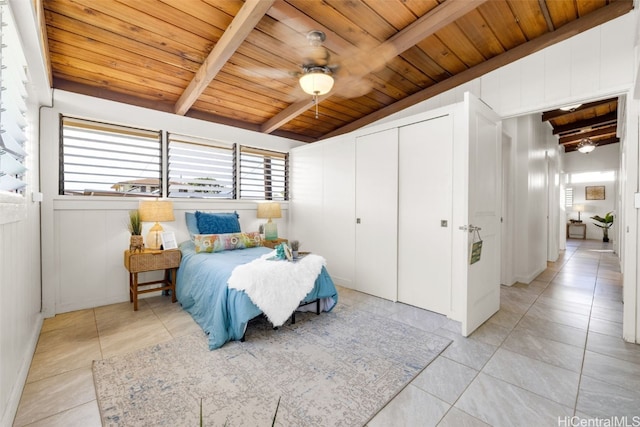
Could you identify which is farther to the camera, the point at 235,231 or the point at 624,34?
the point at 235,231

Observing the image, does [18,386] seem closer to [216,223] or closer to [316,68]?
[216,223]

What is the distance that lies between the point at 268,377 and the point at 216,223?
2.30 metres

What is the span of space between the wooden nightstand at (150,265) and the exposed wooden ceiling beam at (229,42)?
1.83m

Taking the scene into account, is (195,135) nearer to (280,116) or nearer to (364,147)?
(280,116)

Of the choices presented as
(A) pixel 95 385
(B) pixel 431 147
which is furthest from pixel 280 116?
(A) pixel 95 385

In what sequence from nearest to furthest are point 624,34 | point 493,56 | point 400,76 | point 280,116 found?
point 624,34 → point 493,56 → point 400,76 → point 280,116

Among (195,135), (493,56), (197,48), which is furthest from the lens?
(195,135)

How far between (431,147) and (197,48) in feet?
8.51

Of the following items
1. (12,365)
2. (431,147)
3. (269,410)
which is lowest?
(269,410)

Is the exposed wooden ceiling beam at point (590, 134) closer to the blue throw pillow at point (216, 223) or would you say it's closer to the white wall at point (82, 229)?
the blue throw pillow at point (216, 223)

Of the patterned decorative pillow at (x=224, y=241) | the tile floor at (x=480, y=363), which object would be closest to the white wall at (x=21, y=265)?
the tile floor at (x=480, y=363)

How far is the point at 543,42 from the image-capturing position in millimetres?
2859

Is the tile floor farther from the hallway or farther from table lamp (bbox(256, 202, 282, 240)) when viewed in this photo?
table lamp (bbox(256, 202, 282, 240))

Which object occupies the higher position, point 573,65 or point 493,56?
point 493,56
